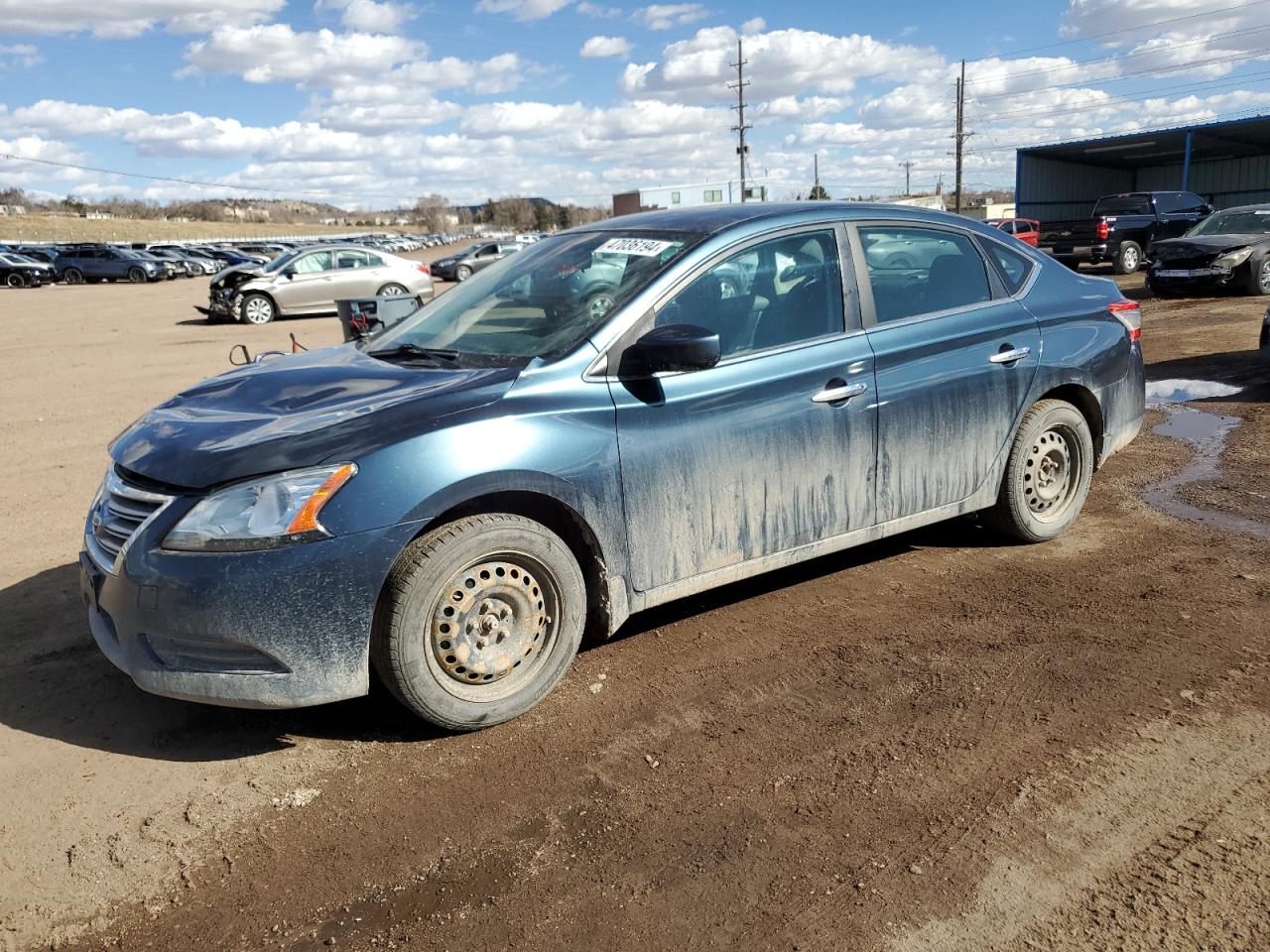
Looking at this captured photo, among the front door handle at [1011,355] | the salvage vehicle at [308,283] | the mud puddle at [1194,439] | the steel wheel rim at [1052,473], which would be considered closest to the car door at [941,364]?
the front door handle at [1011,355]

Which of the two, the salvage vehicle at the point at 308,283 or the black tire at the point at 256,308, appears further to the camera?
the salvage vehicle at the point at 308,283

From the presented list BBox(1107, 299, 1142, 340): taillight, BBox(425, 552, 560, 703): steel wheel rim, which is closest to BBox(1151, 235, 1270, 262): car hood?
BBox(1107, 299, 1142, 340): taillight

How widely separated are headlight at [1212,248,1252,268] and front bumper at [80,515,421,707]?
1719cm

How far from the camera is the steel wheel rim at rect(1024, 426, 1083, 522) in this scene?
5105 millimetres

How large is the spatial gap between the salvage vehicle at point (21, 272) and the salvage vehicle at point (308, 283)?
982 inches

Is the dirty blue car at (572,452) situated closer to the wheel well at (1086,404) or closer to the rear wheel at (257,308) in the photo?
the wheel well at (1086,404)

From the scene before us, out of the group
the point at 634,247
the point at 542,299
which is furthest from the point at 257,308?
the point at 634,247

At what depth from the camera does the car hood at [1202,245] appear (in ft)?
54.1

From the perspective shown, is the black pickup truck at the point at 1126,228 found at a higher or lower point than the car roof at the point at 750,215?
lower

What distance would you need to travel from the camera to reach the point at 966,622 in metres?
4.34

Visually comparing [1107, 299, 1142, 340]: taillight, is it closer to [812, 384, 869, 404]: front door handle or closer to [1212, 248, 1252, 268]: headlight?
[812, 384, 869, 404]: front door handle

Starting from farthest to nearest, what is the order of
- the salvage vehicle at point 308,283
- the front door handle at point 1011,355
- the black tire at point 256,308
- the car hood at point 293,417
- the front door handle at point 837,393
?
the salvage vehicle at point 308,283 → the black tire at point 256,308 → the front door handle at point 1011,355 → the front door handle at point 837,393 → the car hood at point 293,417

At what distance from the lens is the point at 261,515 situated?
3.14m

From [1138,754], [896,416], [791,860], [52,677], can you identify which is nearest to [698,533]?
[896,416]
